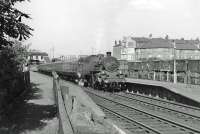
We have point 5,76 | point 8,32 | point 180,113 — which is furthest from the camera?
point 180,113

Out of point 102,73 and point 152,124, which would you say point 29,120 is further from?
point 102,73

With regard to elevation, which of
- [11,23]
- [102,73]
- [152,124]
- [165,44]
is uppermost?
[165,44]

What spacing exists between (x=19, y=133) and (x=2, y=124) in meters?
1.58

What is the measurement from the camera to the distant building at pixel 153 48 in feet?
399

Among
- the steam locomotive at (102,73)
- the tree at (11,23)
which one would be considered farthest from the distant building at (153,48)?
the tree at (11,23)

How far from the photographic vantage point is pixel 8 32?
9914 mm

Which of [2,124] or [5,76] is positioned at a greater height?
[5,76]

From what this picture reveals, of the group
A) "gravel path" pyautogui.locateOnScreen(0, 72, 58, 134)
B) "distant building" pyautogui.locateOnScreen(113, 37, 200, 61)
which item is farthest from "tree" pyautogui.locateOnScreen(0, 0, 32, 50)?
"distant building" pyautogui.locateOnScreen(113, 37, 200, 61)

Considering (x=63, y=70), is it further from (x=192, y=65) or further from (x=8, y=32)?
(x=8, y=32)

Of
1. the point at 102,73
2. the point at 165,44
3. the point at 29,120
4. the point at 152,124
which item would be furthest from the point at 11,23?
the point at 165,44

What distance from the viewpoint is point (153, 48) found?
12306 centimetres

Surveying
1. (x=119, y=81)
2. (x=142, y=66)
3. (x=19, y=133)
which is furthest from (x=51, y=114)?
(x=142, y=66)

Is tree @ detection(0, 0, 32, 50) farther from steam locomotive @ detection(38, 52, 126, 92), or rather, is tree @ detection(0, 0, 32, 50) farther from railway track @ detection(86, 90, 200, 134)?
steam locomotive @ detection(38, 52, 126, 92)

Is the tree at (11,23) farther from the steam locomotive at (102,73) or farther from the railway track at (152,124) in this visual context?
the steam locomotive at (102,73)
